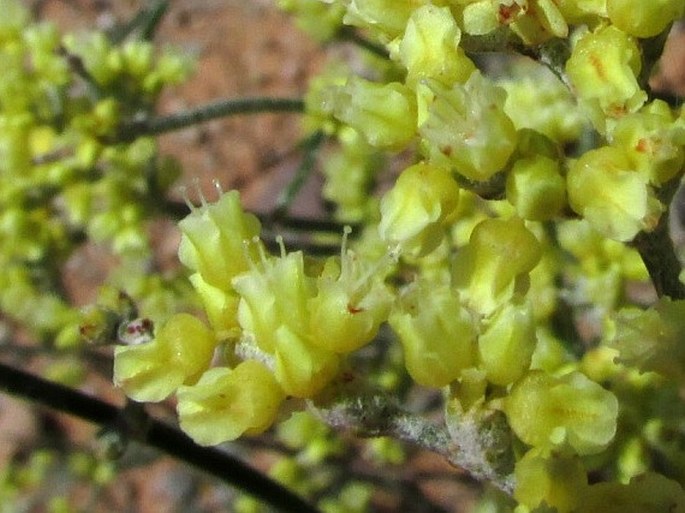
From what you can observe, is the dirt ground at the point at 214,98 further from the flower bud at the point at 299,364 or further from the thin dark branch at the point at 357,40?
the flower bud at the point at 299,364

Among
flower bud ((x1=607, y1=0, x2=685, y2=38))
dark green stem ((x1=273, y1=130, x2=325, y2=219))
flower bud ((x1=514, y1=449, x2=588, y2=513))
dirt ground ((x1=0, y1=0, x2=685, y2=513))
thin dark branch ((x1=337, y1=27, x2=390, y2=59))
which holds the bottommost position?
dirt ground ((x1=0, y1=0, x2=685, y2=513))

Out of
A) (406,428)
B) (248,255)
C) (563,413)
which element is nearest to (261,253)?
(248,255)

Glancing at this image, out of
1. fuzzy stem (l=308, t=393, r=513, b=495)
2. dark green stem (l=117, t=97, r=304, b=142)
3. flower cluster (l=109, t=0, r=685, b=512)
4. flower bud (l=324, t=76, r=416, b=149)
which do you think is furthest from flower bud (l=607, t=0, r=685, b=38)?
dark green stem (l=117, t=97, r=304, b=142)

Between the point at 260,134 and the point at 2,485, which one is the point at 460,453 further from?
the point at 260,134

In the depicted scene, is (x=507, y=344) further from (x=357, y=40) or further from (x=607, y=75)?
(x=357, y=40)

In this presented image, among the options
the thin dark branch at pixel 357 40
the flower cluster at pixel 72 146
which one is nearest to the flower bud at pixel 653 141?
the flower cluster at pixel 72 146

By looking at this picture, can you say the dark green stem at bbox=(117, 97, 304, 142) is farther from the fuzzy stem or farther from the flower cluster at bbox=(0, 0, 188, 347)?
the fuzzy stem
